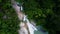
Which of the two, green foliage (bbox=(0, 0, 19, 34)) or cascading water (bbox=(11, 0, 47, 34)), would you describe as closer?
green foliage (bbox=(0, 0, 19, 34))

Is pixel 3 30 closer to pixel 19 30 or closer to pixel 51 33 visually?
pixel 19 30

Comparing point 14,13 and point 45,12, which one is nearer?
point 14,13

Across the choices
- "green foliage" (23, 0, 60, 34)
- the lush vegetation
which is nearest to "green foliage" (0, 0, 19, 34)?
the lush vegetation

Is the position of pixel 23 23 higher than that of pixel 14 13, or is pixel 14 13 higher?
pixel 14 13

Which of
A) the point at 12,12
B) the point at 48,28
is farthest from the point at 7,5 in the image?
the point at 48,28

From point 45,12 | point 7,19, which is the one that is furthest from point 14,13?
point 45,12

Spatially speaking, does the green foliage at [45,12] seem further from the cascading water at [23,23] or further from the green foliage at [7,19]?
the green foliage at [7,19]

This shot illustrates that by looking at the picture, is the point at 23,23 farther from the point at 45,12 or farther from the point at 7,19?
the point at 45,12

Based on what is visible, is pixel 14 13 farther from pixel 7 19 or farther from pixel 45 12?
pixel 45 12

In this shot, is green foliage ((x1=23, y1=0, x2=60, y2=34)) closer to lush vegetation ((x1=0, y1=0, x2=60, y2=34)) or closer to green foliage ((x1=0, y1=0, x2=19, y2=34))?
lush vegetation ((x1=0, y1=0, x2=60, y2=34))
